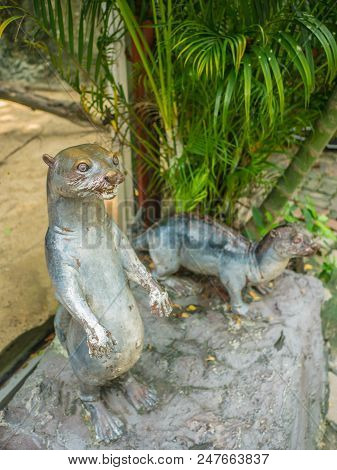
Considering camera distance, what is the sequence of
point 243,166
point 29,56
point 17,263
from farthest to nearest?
point 243,166 → point 17,263 → point 29,56

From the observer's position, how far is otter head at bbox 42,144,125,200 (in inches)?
53.6

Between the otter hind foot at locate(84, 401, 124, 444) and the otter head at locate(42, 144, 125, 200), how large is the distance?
2.88 ft

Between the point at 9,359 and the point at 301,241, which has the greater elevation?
the point at 301,241

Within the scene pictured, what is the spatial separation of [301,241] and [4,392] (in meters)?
1.64

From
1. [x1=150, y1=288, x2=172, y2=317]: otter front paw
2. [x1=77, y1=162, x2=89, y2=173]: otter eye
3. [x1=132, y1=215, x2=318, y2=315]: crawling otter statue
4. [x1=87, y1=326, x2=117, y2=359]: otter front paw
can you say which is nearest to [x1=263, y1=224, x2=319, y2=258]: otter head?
[x1=132, y1=215, x2=318, y2=315]: crawling otter statue

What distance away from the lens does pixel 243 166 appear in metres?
2.71

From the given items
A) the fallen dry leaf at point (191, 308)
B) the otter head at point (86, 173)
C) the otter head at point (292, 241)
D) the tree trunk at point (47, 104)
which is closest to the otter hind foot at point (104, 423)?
the fallen dry leaf at point (191, 308)

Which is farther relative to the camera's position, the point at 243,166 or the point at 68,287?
the point at 243,166

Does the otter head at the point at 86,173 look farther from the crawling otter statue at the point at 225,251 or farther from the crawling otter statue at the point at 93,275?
the crawling otter statue at the point at 225,251

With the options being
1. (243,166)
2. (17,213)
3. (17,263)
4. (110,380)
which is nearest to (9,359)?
(17,263)

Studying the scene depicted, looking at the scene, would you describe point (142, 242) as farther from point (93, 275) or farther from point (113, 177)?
point (113, 177)

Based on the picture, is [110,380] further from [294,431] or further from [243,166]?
[243,166]

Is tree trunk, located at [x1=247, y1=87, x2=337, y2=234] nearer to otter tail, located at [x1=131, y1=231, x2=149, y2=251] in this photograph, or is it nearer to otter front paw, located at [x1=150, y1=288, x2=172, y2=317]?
otter tail, located at [x1=131, y1=231, x2=149, y2=251]

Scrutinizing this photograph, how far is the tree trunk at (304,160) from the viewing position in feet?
7.69
